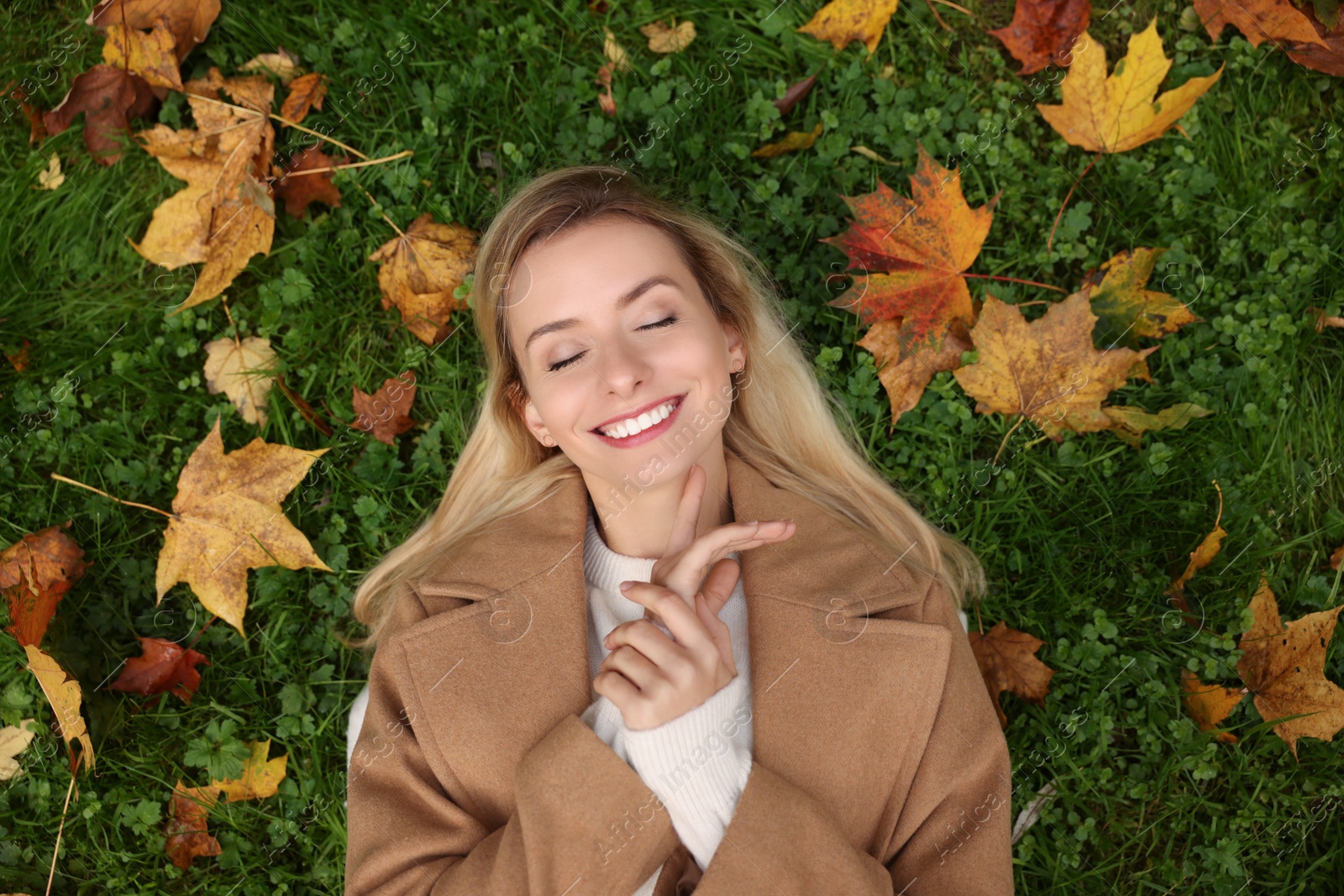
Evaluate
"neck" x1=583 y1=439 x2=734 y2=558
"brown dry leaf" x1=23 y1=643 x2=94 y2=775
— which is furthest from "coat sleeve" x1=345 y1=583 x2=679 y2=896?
"brown dry leaf" x1=23 y1=643 x2=94 y2=775

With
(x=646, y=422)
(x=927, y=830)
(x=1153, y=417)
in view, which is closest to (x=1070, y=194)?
(x=1153, y=417)

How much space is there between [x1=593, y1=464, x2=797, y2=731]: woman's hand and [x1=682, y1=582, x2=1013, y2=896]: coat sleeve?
0.31 m

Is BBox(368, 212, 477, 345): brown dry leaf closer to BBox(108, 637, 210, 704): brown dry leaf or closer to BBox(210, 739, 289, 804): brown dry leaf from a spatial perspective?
BBox(108, 637, 210, 704): brown dry leaf

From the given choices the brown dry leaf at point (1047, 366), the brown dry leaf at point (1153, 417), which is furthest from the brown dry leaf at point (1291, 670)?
the brown dry leaf at point (1047, 366)

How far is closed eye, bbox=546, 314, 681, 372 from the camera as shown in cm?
254

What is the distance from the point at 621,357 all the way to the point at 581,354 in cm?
14

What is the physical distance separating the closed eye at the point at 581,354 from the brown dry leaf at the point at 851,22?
1.53m

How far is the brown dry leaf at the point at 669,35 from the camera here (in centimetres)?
352

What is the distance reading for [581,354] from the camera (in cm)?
254

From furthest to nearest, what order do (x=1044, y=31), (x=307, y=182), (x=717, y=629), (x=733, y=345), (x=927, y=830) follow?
(x=307, y=182)
(x=1044, y=31)
(x=733, y=345)
(x=927, y=830)
(x=717, y=629)

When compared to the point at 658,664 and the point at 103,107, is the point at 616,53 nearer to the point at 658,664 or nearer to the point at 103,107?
the point at 103,107

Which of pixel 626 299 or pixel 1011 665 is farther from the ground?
pixel 626 299

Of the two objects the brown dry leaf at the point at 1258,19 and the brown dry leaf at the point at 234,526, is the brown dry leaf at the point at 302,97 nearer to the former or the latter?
the brown dry leaf at the point at 234,526

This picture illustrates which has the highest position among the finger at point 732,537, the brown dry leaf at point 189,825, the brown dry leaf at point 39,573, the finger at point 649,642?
the finger at point 732,537
